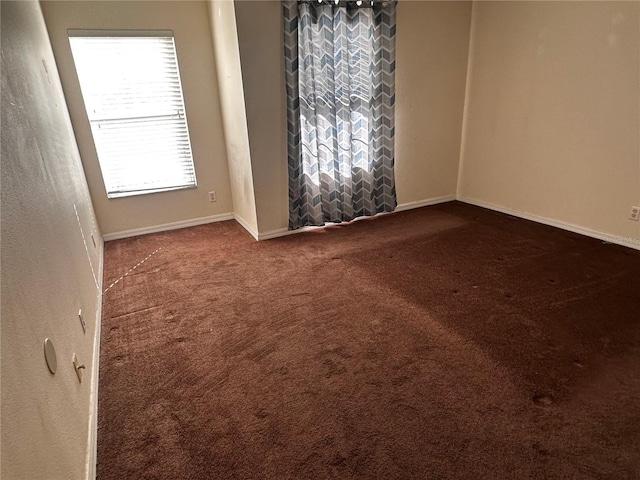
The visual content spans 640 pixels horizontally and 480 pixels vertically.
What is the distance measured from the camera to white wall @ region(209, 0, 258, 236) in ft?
10.6

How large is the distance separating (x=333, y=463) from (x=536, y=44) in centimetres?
390

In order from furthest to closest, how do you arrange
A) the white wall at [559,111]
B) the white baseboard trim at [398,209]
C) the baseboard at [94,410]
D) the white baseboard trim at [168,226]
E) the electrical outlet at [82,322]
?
the white baseboard trim at [168,226] → the white baseboard trim at [398,209] → the white wall at [559,111] → the electrical outlet at [82,322] → the baseboard at [94,410]

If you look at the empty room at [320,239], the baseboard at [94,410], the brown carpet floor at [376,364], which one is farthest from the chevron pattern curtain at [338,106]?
the baseboard at [94,410]

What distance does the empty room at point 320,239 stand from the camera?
1438 millimetres

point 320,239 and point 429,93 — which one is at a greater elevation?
point 429,93

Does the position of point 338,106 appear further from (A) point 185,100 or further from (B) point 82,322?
(B) point 82,322

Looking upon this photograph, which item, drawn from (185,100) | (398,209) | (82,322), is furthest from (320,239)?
(82,322)

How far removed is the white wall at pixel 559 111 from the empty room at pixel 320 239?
0.02 metres

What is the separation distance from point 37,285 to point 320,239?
2.58 meters

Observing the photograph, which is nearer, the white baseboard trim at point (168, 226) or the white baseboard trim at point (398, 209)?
the white baseboard trim at point (398, 209)

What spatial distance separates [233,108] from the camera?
11.7 feet

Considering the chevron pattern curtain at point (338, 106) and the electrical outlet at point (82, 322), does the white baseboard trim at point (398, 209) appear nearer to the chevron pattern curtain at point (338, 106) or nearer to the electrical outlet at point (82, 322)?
the chevron pattern curtain at point (338, 106)

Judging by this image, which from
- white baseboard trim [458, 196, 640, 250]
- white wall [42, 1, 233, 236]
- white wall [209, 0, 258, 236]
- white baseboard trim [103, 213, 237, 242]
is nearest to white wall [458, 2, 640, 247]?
white baseboard trim [458, 196, 640, 250]

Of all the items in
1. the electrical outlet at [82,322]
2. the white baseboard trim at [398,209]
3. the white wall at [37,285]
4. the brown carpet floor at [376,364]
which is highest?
the white wall at [37,285]
